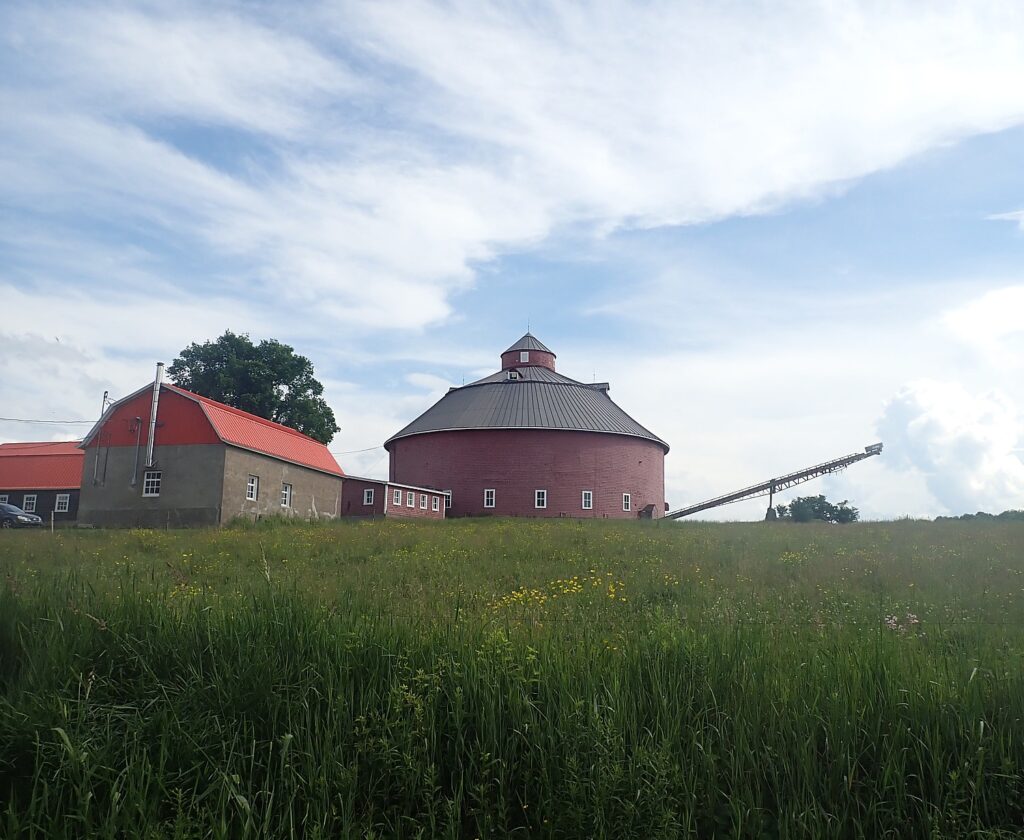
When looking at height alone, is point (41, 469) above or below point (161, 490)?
above

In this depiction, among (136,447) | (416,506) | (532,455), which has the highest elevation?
(532,455)

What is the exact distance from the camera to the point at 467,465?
4656 centimetres

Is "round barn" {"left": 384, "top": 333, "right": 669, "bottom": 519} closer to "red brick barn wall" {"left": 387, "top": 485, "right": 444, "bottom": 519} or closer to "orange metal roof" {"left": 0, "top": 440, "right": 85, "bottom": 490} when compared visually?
"red brick barn wall" {"left": 387, "top": 485, "right": 444, "bottom": 519}

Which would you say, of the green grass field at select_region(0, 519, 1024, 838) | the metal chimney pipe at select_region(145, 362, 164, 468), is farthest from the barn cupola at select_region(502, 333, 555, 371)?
the green grass field at select_region(0, 519, 1024, 838)

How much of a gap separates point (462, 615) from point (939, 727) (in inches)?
142

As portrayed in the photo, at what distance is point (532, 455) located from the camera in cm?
4597

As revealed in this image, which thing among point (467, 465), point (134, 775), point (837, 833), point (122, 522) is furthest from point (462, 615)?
point (467, 465)

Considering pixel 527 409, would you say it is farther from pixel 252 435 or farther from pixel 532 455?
pixel 252 435

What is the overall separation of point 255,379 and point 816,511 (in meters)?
37.3

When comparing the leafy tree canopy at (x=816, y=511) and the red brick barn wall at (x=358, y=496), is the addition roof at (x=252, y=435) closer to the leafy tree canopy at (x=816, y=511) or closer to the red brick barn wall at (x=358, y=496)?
the red brick barn wall at (x=358, y=496)

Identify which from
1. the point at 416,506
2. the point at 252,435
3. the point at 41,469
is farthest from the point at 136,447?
the point at 41,469

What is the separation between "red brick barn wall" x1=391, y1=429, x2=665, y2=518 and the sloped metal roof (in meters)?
11.3

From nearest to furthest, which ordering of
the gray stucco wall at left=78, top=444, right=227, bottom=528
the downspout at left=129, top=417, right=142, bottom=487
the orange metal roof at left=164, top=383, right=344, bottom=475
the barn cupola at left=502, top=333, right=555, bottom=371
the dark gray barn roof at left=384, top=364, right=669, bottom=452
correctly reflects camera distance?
the gray stucco wall at left=78, top=444, right=227, bottom=528, the downspout at left=129, top=417, right=142, bottom=487, the orange metal roof at left=164, top=383, right=344, bottom=475, the dark gray barn roof at left=384, top=364, right=669, bottom=452, the barn cupola at left=502, top=333, right=555, bottom=371

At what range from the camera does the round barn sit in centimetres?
4575
